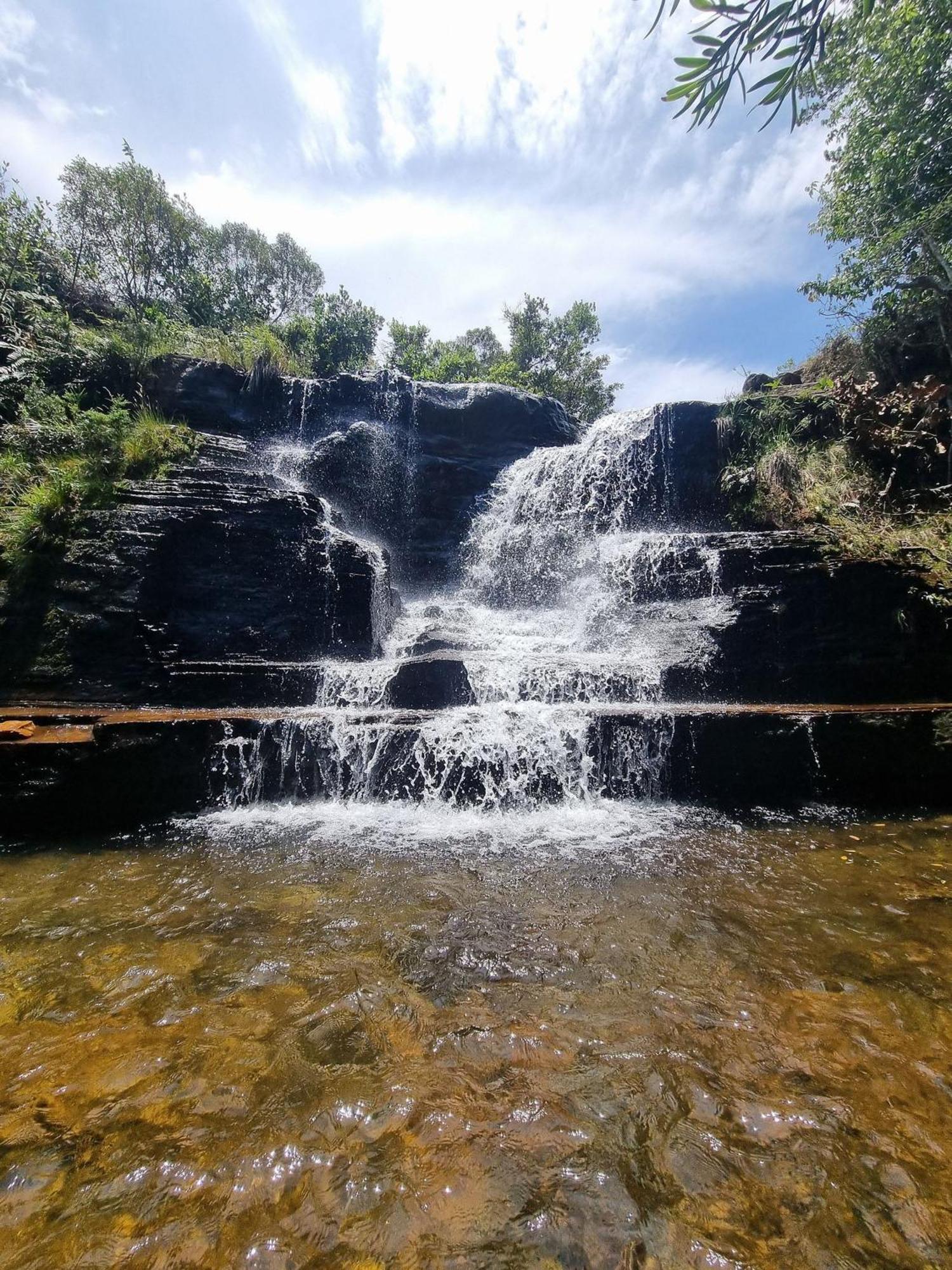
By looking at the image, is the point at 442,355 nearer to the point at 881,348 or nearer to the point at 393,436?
the point at 393,436

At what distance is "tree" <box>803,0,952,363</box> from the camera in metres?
9.05

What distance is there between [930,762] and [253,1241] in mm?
6612

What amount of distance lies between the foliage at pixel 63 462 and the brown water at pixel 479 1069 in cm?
538

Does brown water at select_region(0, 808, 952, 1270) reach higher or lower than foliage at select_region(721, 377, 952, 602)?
lower

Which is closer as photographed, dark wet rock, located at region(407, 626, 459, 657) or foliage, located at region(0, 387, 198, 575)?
foliage, located at region(0, 387, 198, 575)

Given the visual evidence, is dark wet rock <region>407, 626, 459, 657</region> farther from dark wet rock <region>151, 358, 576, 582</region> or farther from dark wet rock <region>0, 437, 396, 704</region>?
dark wet rock <region>151, 358, 576, 582</region>

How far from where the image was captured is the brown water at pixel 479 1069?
55.5 inches

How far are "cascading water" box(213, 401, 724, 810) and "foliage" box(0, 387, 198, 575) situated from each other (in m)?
3.88

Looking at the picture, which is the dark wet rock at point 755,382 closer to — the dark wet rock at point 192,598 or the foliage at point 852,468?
the foliage at point 852,468

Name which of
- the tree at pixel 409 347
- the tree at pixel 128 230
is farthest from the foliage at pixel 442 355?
the tree at pixel 128 230

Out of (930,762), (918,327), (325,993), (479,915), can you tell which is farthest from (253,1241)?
(918,327)

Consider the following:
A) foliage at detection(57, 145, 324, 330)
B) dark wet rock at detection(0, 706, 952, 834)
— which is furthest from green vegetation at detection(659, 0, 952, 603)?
foliage at detection(57, 145, 324, 330)

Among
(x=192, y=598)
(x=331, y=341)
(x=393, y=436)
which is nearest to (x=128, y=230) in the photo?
(x=331, y=341)

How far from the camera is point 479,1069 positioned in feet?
6.46
